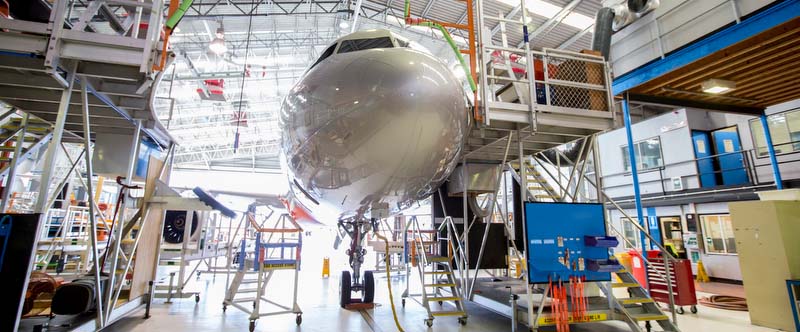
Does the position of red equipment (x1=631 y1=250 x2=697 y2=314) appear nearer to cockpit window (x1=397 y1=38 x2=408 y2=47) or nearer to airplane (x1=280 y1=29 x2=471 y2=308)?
airplane (x1=280 y1=29 x2=471 y2=308)

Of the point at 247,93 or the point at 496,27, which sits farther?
the point at 247,93

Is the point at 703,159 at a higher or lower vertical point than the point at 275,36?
lower

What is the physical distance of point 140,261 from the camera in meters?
6.24

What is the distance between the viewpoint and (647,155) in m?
17.3

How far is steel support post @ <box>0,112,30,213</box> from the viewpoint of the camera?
4.77m


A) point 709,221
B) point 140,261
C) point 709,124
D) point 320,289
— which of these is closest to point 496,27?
point 709,124

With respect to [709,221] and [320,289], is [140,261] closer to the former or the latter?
[320,289]

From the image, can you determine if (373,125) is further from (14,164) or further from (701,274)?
(701,274)

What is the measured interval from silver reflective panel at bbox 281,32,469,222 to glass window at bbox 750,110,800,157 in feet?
49.6

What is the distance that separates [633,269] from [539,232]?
279 inches

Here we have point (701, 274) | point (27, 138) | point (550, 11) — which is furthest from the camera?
point (550, 11)

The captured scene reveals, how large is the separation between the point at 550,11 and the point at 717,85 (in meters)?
9.46

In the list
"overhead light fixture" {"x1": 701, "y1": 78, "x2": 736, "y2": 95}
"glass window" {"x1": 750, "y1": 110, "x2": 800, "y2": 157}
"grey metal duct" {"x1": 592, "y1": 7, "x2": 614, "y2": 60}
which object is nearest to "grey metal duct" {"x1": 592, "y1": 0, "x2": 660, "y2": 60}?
"grey metal duct" {"x1": 592, "y1": 7, "x2": 614, "y2": 60}

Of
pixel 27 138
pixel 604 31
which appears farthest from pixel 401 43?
pixel 27 138
